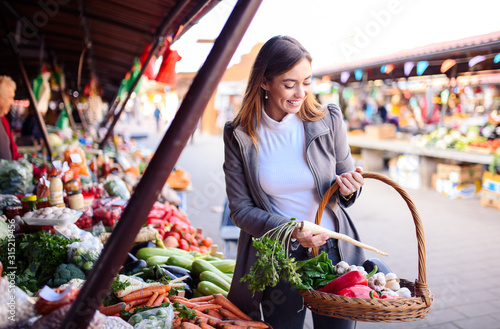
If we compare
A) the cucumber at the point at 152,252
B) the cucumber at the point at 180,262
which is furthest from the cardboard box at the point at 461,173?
the cucumber at the point at 180,262

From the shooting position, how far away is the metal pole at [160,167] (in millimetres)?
1184

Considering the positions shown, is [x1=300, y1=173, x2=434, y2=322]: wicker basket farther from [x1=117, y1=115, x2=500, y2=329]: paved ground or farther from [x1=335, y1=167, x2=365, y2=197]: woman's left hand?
[x1=117, y1=115, x2=500, y2=329]: paved ground

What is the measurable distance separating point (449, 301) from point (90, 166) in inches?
177

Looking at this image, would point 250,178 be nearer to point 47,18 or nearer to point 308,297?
point 308,297

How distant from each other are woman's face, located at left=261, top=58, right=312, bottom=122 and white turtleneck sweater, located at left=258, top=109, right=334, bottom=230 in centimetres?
11

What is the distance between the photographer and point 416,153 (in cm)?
996

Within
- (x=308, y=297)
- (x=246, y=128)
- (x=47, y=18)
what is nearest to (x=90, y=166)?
(x=47, y=18)

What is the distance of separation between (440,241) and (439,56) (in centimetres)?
400

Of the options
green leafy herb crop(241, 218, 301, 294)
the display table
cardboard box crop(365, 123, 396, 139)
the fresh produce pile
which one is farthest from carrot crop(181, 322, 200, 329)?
cardboard box crop(365, 123, 396, 139)

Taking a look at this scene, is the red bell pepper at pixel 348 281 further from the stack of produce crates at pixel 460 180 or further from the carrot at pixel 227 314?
the stack of produce crates at pixel 460 180

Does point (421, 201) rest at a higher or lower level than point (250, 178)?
lower

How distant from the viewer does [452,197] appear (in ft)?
28.9

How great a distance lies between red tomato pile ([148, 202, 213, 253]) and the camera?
4133mm

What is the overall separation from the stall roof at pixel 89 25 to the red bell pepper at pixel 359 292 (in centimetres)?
288
